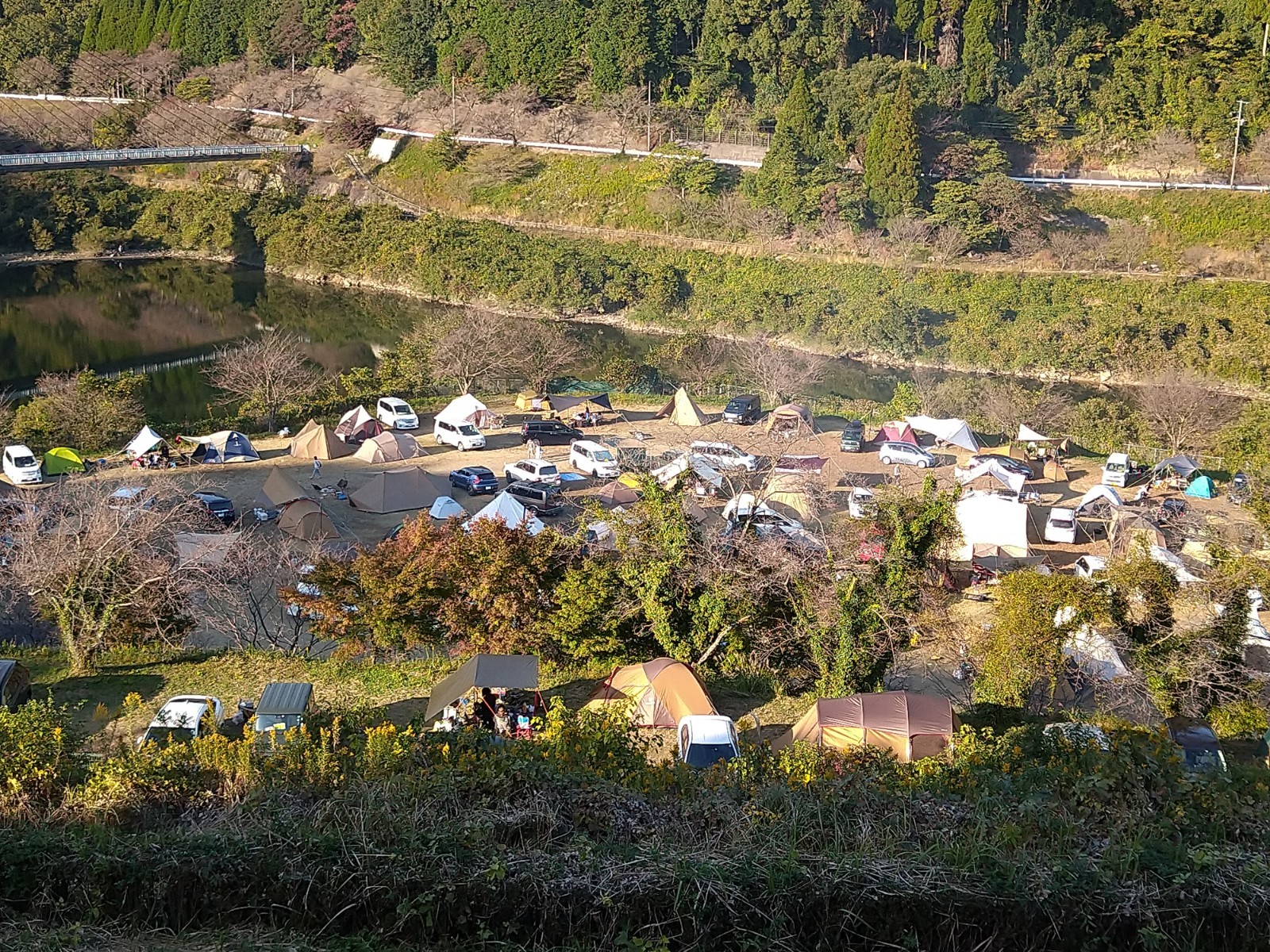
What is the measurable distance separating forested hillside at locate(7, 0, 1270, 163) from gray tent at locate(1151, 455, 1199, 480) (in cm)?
2028

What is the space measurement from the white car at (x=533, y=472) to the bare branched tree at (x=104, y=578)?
291 inches

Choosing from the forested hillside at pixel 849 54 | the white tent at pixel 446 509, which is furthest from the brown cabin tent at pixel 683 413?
the forested hillside at pixel 849 54

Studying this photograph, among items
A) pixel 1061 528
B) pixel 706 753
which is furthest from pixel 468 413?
pixel 706 753

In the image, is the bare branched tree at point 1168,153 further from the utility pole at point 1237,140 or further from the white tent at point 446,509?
the white tent at point 446,509

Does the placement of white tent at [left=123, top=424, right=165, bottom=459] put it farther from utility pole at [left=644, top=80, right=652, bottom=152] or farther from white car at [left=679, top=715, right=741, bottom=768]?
utility pole at [left=644, top=80, right=652, bottom=152]

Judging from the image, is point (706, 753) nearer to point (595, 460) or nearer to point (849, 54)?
point (595, 460)

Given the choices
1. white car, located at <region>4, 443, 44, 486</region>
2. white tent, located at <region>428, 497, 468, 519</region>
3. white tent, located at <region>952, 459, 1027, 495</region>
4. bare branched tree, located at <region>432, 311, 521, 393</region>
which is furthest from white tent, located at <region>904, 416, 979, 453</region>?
white car, located at <region>4, 443, 44, 486</region>

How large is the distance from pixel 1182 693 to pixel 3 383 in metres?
27.1

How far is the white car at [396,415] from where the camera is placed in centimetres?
2264

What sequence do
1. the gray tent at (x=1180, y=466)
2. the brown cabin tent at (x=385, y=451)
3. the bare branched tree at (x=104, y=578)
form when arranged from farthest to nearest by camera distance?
the brown cabin tent at (x=385, y=451)
the gray tent at (x=1180, y=466)
the bare branched tree at (x=104, y=578)

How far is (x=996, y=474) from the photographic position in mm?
19406

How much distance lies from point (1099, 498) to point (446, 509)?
10.5m

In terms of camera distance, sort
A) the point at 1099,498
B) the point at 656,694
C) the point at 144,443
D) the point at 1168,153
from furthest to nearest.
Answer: the point at 1168,153, the point at 144,443, the point at 1099,498, the point at 656,694

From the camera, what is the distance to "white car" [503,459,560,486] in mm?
18984
